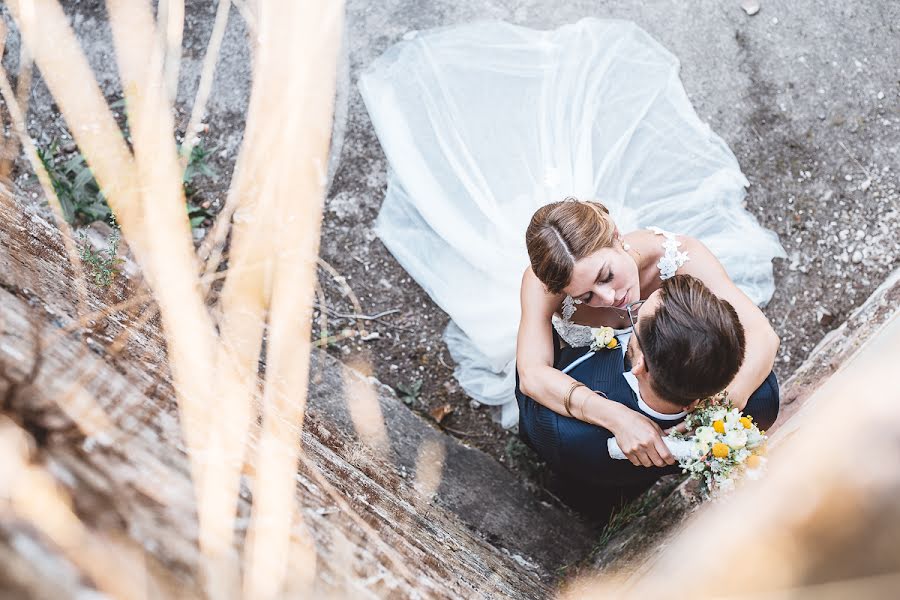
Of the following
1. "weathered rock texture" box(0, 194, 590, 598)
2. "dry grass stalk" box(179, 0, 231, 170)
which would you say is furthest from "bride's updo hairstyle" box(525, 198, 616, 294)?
"dry grass stalk" box(179, 0, 231, 170)

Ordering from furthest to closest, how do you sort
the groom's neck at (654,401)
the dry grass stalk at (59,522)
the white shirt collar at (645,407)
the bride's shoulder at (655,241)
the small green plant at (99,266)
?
the bride's shoulder at (655,241)
the small green plant at (99,266)
the white shirt collar at (645,407)
the groom's neck at (654,401)
the dry grass stalk at (59,522)

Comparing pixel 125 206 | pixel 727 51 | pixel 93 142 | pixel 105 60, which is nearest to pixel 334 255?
pixel 125 206

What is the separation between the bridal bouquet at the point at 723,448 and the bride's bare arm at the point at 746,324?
47cm

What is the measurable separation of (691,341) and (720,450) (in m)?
0.36

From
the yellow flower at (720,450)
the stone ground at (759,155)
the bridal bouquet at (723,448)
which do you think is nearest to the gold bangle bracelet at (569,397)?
the bridal bouquet at (723,448)

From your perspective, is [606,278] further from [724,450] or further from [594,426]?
[724,450]

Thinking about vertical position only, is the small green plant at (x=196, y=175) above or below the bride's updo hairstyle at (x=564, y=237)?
above

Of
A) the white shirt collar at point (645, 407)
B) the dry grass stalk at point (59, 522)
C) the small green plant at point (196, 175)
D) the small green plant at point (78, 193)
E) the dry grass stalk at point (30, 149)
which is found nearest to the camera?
the dry grass stalk at point (59, 522)

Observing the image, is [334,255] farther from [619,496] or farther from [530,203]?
[619,496]

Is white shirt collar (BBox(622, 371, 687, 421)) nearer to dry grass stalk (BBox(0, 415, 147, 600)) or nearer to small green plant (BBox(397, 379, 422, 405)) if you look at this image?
small green plant (BBox(397, 379, 422, 405))

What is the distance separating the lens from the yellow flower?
5.82 feet

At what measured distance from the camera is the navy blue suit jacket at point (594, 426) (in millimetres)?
2260

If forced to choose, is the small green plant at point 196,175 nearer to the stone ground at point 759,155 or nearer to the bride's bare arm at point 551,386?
the stone ground at point 759,155

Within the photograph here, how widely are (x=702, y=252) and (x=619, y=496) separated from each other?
120 cm
